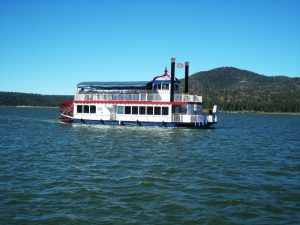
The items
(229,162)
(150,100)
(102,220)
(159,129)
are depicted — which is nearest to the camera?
(102,220)

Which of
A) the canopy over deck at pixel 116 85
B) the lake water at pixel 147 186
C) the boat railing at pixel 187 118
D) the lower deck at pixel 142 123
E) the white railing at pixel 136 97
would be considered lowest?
the lake water at pixel 147 186

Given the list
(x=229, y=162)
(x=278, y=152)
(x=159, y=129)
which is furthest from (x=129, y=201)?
(x=159, y=129)

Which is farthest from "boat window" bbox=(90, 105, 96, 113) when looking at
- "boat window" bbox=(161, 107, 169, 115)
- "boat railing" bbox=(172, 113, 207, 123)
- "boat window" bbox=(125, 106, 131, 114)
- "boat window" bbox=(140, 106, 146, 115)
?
"boat railing" bbox=(172, 113, 207, 123)

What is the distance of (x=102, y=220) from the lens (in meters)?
11.8

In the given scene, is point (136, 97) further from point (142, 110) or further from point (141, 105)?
point (142, 110)

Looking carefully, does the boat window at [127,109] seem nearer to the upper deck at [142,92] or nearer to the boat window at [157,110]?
the upper deck at [142,92]

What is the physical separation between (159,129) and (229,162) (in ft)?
69.7

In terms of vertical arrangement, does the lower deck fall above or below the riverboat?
below

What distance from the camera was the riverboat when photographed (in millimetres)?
45281

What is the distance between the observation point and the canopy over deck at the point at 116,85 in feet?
159

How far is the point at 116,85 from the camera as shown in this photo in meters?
50.2

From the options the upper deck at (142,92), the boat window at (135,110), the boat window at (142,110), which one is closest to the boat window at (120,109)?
the upper deck at (142,92)

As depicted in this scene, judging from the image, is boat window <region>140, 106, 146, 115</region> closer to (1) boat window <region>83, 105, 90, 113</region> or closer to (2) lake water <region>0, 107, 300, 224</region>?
(1) boat window <region>83, 105, 90, 113</region>

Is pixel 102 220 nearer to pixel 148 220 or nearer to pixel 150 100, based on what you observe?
pixel 148 220
